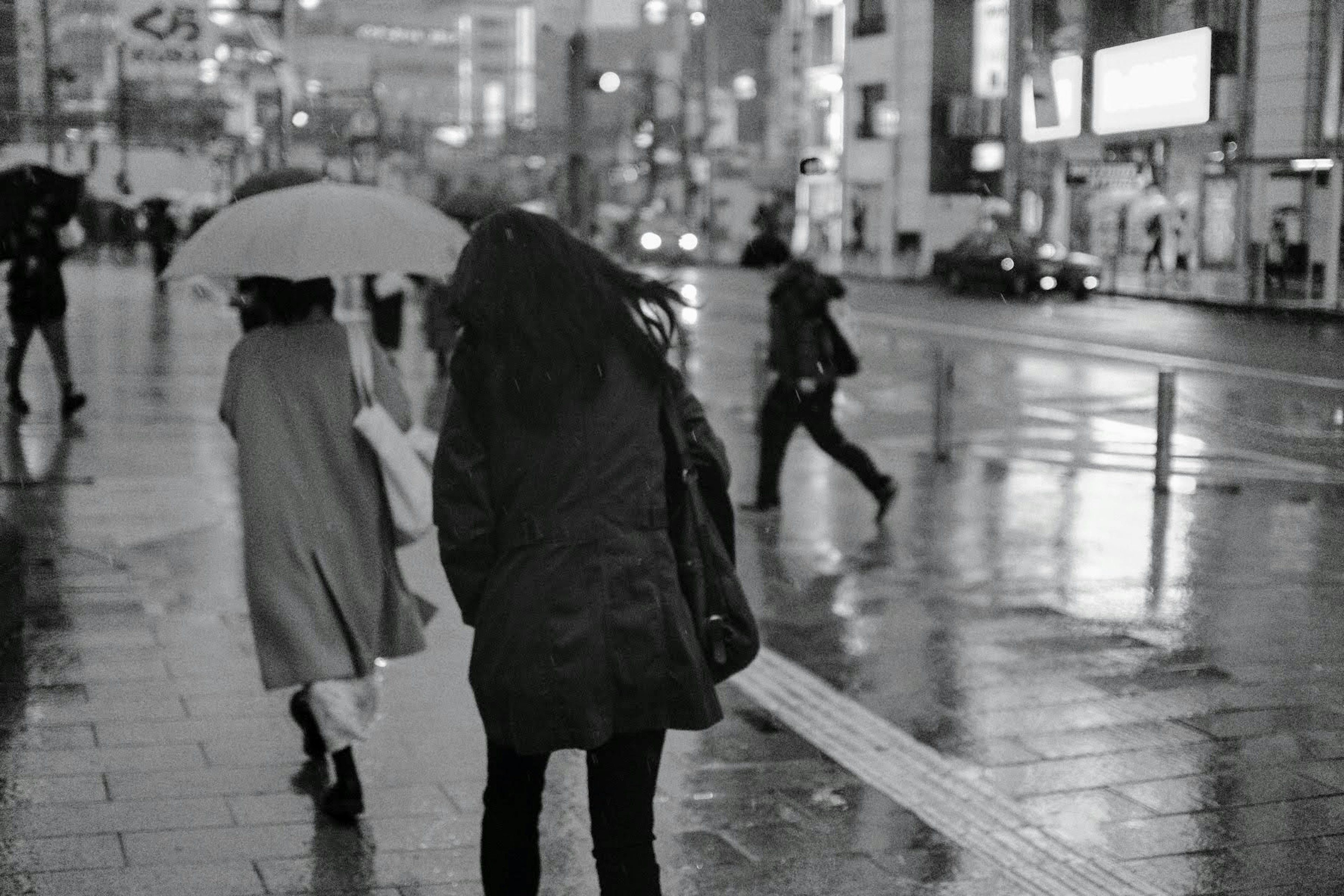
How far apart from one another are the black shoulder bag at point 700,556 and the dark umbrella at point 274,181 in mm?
2513

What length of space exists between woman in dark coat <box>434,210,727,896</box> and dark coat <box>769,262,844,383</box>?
268 inches

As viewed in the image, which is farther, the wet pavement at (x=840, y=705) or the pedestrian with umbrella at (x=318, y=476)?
the pedestrian with umbrella at (x=318, y=476)

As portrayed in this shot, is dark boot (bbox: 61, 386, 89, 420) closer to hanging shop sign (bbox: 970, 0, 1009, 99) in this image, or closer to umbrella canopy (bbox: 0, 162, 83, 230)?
umbrella canopy (bbox: 0, 162, 83, 230)

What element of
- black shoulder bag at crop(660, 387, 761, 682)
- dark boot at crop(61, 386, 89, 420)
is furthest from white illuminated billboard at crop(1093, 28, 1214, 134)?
black shoulder bag at crop(660, 387, 761, 682)

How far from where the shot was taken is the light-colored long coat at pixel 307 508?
16.7 feet

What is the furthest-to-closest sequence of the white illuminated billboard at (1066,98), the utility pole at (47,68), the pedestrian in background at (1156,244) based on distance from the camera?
the white illuminated billboard at (1066,98) → the pedestrian in background at (1156,244) → the utility pole at (47,68)

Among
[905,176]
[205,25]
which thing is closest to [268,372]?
[205,25]

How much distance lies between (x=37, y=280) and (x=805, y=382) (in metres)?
6.55

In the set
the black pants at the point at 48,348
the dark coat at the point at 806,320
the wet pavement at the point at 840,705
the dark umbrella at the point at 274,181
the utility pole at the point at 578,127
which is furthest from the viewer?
the utility pole at the point at 578,127

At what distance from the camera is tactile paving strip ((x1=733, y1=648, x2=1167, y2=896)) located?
189 inches

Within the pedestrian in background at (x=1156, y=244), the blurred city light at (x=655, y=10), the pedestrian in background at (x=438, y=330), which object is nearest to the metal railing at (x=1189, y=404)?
the pedestrian in background at (x=438, y=330)

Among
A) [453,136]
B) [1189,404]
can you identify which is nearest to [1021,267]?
[1189,404]

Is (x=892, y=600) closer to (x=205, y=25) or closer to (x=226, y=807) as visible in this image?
(x=226, y=807)

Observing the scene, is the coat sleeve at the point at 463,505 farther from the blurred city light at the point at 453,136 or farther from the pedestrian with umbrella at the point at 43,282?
the blurred city light at the point at 453,136
